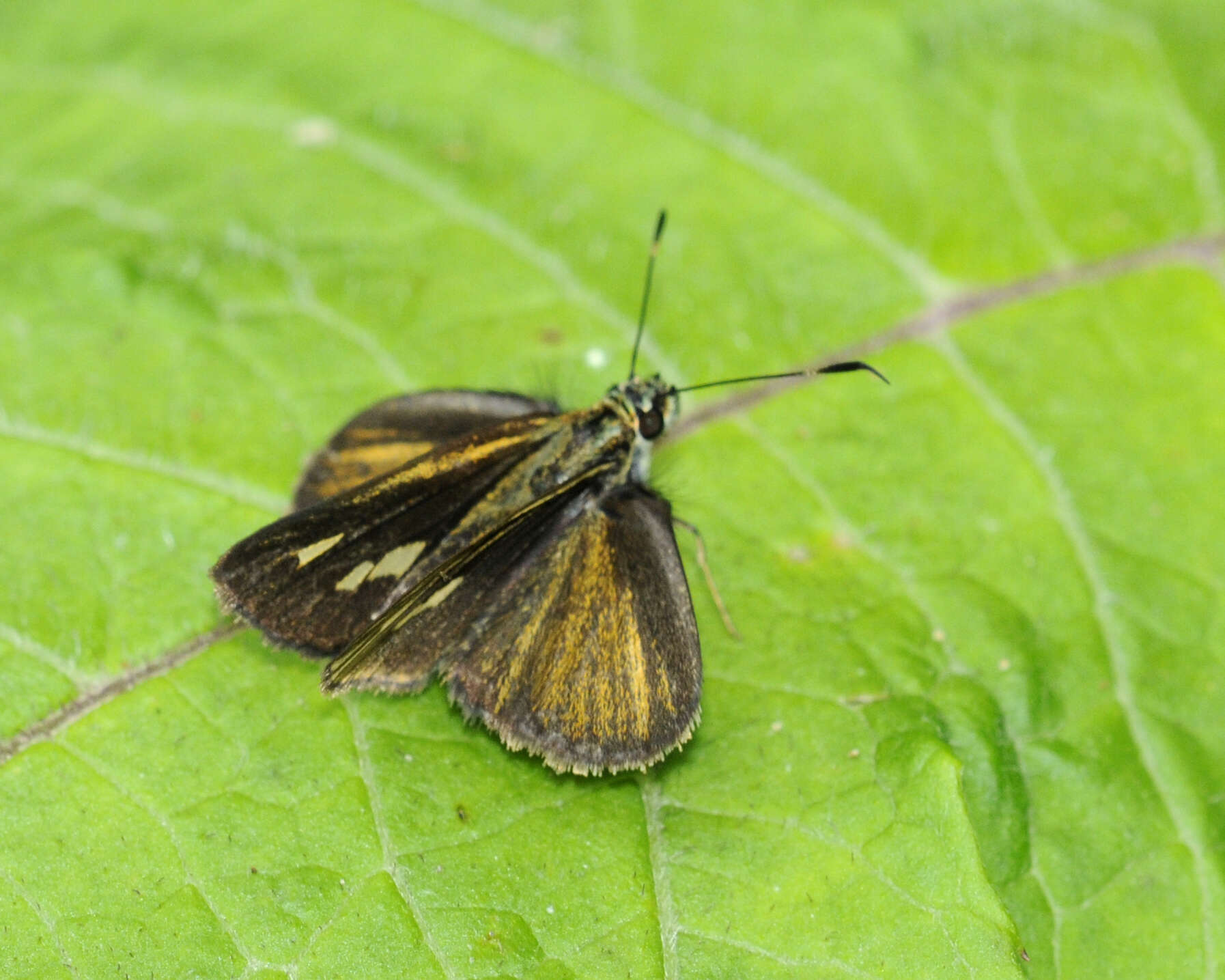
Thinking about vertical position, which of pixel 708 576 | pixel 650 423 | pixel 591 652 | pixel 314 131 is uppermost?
pixel 650 423

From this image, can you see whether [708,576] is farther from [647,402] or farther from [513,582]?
[513,582]

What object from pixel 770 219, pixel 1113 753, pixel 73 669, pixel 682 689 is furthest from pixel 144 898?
pixel 770 219

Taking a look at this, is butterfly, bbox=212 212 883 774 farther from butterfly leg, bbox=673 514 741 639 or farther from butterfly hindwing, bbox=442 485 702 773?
butterfly leg, bbox=673 514 741 639

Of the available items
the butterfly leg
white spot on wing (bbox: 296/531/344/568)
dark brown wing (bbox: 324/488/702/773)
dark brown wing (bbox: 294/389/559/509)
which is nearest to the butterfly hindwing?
dark brown wing (bbox: 324/488/702/773)

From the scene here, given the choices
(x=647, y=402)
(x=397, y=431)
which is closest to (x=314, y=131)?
(x=397, y=431)

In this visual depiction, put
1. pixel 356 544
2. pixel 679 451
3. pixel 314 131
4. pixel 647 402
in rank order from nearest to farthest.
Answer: pixel 356 544 < pixel 647 402 < pixel 679 451 < pixel 314 131

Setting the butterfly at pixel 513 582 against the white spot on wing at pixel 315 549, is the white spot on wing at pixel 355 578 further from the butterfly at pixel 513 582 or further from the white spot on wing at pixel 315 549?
the white spot on wing at pixel 315 549
